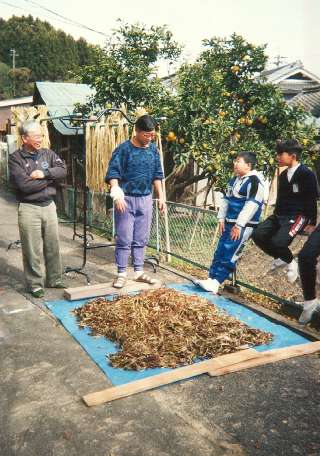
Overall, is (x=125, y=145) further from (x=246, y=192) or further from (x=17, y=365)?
(x=17, y=365)

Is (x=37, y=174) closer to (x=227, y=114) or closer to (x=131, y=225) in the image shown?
(x=131, y=225)

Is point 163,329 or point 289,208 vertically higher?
point 289,208

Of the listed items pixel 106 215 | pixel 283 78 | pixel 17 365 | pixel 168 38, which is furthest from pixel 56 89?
pixel 17 365

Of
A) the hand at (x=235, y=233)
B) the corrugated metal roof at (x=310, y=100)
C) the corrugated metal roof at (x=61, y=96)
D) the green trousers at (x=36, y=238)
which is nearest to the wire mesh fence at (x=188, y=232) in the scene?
the hand at (x=235, y=233)

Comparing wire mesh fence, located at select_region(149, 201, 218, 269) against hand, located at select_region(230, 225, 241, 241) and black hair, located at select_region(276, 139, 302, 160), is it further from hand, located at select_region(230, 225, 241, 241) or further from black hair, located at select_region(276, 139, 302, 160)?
black hair, located at select_region(276, 139, 302, 160)

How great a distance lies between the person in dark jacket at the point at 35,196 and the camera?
5.02 meters

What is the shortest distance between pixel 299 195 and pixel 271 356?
2.03 m

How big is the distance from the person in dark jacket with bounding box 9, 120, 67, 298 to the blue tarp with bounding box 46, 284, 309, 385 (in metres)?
0.61

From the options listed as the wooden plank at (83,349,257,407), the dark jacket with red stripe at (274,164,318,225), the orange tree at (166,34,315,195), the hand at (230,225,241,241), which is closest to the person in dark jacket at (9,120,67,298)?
the hand at (230,225,241,241)

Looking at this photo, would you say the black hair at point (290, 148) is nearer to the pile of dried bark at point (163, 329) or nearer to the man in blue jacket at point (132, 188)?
the man in blue jacket at point (132, 188)

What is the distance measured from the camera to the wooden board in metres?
5.20

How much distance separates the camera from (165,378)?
3.40 m

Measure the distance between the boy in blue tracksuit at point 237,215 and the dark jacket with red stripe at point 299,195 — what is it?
0.87 ft

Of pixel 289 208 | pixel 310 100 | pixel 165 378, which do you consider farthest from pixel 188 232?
pixel 310 100
